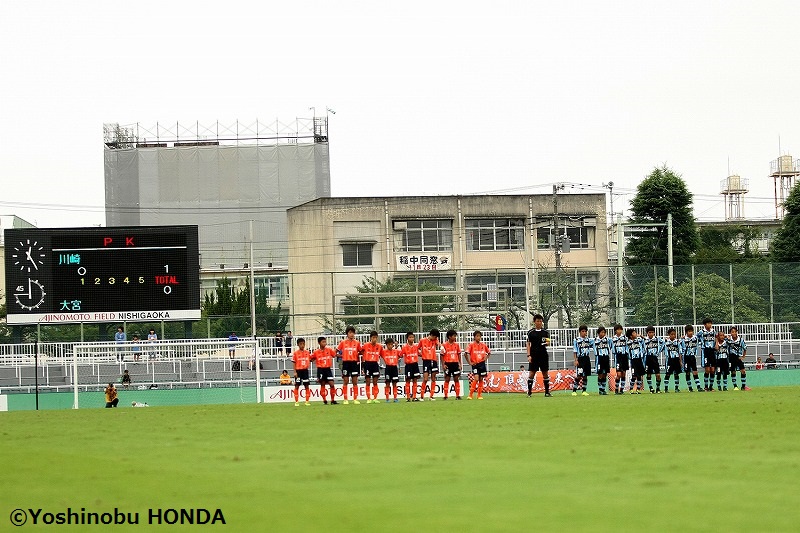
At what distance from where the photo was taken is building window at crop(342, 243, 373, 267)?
74312 mm

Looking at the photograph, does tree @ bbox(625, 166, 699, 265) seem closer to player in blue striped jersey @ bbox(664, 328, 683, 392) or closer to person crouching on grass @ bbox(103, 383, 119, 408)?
player in blue striped jersey @ bbox(664, 328, 683, 392)

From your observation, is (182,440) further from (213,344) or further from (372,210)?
(372,210)

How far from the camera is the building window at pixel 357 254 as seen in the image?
74.3m

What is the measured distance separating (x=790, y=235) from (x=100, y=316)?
160 feet

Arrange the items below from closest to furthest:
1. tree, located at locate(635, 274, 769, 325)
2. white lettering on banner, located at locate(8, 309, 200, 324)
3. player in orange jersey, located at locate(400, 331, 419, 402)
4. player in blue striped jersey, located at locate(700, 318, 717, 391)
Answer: player in orange jersey, located at locate(400, 331, 419, 402), player in blue striped jersey, located at locate(700, 318, 717, 391), white lettering on banner, located at locate(8, 309, 200, 324), tree, located at locate(635, 274, 769, 325)

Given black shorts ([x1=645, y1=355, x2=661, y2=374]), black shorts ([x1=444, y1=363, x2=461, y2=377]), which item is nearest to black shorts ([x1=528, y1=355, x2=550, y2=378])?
black shorts ([x1=444, y1=363, x2=461, y2=377])

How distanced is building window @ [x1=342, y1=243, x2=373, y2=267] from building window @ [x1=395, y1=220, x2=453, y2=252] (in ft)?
8.06

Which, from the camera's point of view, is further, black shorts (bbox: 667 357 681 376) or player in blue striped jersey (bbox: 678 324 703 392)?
player in blue striped jersey (bbox: 678 324 703 392)

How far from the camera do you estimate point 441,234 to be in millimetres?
75938

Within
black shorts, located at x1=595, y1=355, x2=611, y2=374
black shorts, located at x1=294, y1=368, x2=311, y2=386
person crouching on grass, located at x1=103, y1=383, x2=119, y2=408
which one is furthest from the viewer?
person crouching on grass, located at x1=103, y1=383, x2=119, y2=408

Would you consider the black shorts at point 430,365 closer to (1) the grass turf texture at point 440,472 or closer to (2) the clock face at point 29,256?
(1) the grass turf texture at point 440,472

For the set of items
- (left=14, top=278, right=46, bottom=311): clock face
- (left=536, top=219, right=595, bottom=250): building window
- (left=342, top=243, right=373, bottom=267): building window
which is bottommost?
(left=14, top=278, right=46, bottom=311): clock face

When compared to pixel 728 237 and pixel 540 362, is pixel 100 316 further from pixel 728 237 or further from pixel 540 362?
pixel 728 237

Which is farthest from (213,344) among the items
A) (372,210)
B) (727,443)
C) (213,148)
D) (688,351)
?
(213,148)
